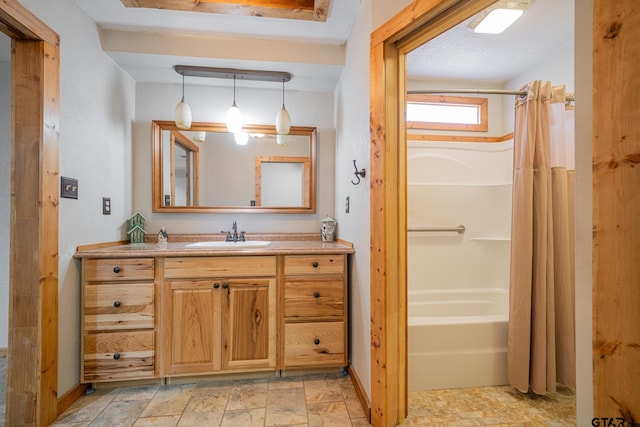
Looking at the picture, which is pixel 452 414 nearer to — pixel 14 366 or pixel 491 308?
pixel 491 308

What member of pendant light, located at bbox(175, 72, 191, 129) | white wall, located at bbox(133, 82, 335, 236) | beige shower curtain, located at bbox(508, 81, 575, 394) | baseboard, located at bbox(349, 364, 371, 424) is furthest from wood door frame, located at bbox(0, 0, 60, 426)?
beige shower curtain, located at bbox(508, 81, 575, 394)

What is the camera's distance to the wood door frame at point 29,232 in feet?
4.58

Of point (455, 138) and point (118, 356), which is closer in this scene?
point (118, 356)

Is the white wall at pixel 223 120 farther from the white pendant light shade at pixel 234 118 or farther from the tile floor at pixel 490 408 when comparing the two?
the tile floor at pixel 490 408

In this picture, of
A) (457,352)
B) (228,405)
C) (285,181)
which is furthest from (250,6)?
(457,352)

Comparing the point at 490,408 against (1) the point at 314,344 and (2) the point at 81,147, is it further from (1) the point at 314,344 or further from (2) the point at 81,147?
(2) the point at 81,147

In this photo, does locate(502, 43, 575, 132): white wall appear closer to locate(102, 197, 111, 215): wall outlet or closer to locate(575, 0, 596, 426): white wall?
locate(575, 0, 596, 426): white wall

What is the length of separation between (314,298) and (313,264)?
22 cm

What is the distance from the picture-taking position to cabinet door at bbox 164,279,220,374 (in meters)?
1.74

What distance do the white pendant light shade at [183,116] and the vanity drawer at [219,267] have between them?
105cm

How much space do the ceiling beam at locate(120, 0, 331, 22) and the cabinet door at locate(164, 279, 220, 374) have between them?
167 centimetres

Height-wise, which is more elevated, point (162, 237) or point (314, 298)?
point (162, 237)

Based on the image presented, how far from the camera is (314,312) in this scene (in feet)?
6.02

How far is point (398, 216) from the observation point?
55.3 inches
